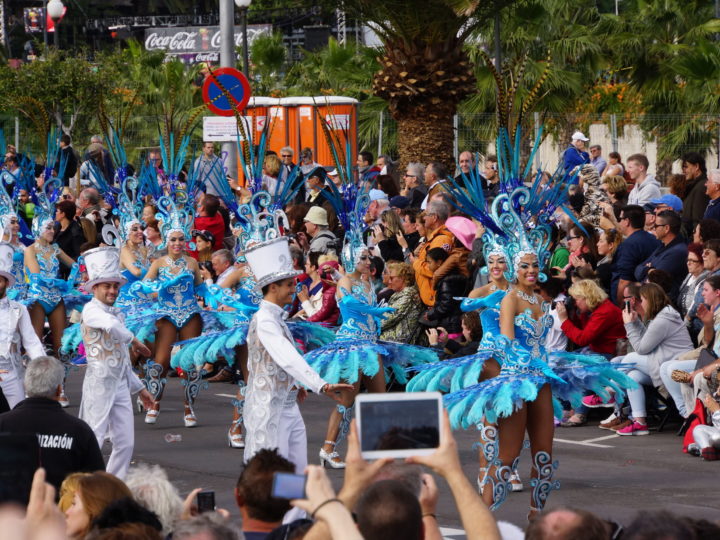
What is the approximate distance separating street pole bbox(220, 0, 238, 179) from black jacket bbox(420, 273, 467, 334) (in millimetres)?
5985

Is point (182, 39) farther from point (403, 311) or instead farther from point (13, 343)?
point (13, 343)

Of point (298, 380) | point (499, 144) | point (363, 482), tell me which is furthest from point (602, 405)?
point (363, 482)

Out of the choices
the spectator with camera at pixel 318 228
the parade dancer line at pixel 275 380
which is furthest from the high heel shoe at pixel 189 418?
the parade dancer line at pixel 275 380

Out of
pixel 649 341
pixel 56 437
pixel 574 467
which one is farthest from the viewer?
pixel 649 341

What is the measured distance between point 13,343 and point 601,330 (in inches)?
206

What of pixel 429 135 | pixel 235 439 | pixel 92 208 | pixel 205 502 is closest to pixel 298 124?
pixel 429 135

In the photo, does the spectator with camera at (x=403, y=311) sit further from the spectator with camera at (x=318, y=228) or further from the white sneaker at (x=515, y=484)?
the white sneaker at (x=515, y=484)

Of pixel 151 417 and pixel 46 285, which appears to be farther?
pixel 46 285

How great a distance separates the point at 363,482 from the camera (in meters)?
4.25

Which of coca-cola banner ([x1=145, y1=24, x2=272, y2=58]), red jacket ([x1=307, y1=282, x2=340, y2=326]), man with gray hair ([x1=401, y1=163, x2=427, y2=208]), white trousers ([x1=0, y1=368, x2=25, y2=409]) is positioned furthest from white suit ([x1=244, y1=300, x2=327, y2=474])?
coca-cola banner ([x1=145, y1=24, x2=272, y2=58])

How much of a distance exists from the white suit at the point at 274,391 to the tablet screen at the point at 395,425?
13.2 ft

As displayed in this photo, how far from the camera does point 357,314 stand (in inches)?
420

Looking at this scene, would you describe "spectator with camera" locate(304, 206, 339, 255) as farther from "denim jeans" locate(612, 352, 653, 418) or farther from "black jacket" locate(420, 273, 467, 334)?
"denim jeans" locate(612, 352, 653, 418)

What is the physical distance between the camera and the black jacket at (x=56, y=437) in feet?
22.5
